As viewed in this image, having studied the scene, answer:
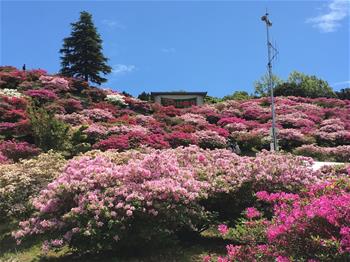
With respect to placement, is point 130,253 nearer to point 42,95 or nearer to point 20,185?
point 20,185

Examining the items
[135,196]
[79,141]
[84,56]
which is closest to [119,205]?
[135,196]

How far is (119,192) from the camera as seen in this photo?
696 centimetres

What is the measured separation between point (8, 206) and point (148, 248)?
3266 mm

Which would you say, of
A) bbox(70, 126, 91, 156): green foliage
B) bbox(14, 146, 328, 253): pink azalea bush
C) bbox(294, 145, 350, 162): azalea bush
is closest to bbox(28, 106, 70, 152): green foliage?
bbox(70, 126, 91, 156): green foliage

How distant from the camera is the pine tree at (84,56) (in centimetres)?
3669

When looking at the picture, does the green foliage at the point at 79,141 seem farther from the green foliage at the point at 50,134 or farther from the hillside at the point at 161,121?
the green foliage at the point at 50,134

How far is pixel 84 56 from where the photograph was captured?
36.7 m

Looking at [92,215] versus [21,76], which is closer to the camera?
[92,215]

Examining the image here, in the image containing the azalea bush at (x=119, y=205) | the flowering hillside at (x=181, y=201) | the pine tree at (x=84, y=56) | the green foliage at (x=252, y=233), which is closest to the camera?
the flowering hillside at (x=181, y=201)

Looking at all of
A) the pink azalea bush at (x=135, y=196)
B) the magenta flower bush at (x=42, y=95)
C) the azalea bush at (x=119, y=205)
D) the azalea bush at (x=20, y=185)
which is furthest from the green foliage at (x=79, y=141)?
the azalea bush at (x=119, y=205)

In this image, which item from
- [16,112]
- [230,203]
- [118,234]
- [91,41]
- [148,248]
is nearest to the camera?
[118,234]

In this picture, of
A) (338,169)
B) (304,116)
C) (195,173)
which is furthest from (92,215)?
(304,116)

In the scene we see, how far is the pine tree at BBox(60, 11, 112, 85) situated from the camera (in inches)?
1444

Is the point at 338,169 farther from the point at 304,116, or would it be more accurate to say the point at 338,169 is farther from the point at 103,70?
the point at 103,70
